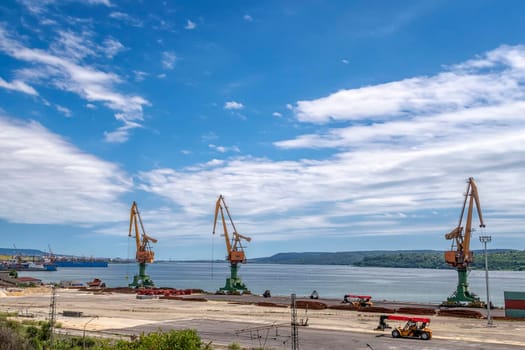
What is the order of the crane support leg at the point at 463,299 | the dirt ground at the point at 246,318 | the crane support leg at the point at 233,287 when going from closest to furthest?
the dirt ground at the point at 246,318 → the crane support leg at the point at 463,299 → the crane support leg at the point at 233,287

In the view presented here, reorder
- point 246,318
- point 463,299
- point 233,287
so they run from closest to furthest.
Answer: point 246,318 < point 463,299 < point 233,287

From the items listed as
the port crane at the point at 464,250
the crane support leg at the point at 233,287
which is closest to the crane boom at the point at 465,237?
the port crane at the point at 464,250

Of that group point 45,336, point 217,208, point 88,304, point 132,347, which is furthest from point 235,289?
point 132,347

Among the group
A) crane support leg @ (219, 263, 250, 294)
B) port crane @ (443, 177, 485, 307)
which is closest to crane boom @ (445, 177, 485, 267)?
port crane @ (443, 177, 485, 307)

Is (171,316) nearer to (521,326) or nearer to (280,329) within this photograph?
(280,329)

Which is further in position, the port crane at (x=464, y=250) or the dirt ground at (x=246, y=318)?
the port crane at (x=464, y=250)

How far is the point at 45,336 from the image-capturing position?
41094mm

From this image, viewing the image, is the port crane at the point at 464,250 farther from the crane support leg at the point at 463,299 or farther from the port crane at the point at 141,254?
the port crane at the point at 141,254

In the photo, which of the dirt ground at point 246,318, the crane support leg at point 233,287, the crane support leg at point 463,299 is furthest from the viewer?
the crane support leg at point 233,287

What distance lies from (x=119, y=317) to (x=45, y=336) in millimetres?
18687

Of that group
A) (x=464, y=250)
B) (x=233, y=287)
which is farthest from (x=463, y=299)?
(x=233, y=287)

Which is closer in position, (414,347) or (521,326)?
(414,347)

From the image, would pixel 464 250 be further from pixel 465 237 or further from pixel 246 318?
pixel 246 318

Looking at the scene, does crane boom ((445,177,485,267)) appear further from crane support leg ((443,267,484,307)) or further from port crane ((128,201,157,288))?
port crane ((128,201,157,288))
